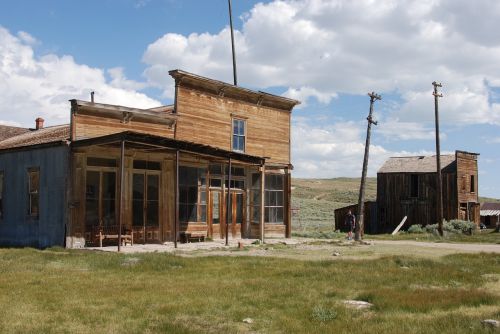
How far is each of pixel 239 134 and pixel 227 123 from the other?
954 millimetres

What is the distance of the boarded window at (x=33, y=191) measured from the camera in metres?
21.6

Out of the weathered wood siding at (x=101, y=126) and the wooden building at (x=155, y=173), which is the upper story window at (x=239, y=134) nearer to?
the wooden building at (x=155, y=173)

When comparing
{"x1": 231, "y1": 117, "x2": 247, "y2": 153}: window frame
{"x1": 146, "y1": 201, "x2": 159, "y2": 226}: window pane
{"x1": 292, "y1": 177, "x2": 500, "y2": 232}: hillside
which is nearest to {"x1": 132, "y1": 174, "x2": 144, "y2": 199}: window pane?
{"x1": 146, "y1": 201, "x2": 159, "y2": 226}: window pane

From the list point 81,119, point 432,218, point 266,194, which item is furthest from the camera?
point 432,218

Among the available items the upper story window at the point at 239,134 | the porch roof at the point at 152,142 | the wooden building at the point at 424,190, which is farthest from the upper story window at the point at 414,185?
the porch roof at the point at 152,142

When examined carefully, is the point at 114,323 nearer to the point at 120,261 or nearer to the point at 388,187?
the point at 120,261

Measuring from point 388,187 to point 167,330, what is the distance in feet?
132

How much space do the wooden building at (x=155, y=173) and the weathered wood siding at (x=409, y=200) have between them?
62.3 feet

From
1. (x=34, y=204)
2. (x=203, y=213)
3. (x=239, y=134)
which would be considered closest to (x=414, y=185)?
(x=239, y=134)

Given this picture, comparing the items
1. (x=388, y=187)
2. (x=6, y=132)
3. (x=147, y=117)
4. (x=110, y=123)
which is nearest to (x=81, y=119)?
(x=110, y=123)

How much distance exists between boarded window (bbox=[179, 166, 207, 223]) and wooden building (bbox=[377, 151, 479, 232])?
80.0 feet

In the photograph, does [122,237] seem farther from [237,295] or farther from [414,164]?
[414,164]

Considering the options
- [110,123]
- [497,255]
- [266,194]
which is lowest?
[497,255]

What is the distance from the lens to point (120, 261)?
14.9m
